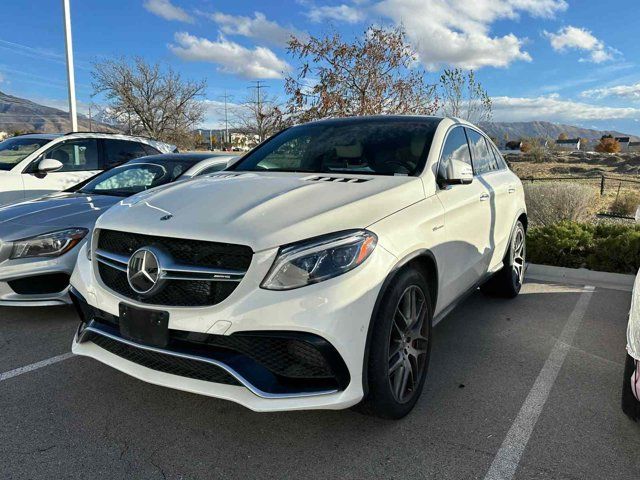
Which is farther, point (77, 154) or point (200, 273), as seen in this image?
point (77, 154)

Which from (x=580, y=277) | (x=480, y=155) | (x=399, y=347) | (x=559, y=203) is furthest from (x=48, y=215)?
(x=559, y=203)

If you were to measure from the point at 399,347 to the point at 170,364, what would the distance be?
1178mm

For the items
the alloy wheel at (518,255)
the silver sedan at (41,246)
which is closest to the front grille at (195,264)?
the silver sedan at (41,246)

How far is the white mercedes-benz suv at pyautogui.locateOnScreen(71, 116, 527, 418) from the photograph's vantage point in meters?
2.21

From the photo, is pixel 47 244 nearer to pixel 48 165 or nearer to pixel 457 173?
pixel 48 165

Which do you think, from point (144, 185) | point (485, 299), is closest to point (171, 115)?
point (144, 185)

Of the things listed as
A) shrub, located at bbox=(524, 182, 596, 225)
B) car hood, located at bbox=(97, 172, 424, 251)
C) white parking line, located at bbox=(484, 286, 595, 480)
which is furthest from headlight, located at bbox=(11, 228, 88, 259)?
shrub, located at bbox=(524, 182, 596, 225)

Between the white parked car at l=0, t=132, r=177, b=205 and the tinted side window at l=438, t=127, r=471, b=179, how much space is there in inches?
207

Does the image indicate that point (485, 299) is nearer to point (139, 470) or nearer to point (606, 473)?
point (606, 473)

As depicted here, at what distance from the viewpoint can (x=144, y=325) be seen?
2412 millimetres

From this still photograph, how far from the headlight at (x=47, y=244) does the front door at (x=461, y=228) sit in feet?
9.88

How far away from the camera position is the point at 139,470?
7.61 feet

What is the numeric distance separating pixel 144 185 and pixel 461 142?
3.52 metres

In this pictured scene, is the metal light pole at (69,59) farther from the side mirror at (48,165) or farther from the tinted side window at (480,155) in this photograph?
the tinted side window at (480,155)
